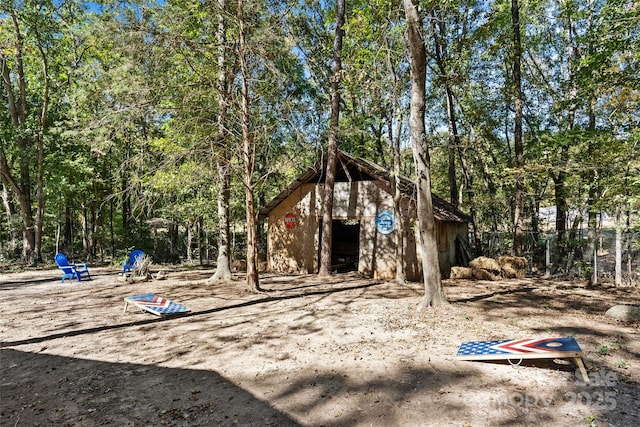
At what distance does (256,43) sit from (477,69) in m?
12.5

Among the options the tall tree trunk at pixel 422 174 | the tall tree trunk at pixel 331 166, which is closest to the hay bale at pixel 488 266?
the tall tree trunk at pixel 331 166

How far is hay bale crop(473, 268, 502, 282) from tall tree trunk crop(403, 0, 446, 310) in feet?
19.3

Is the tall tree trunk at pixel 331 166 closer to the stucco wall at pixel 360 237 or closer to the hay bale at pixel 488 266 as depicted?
the stucco wall at pixel 360 237

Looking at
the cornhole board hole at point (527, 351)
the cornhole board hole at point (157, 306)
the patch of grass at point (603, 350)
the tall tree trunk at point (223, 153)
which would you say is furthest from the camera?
the tall tree trunk at point (223, 153)

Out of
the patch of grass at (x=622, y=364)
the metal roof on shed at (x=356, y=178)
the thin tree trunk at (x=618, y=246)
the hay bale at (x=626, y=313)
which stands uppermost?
the metal roof on shed at (x=356, y=178)

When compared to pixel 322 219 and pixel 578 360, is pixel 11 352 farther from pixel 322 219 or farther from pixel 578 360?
pixel 322 219

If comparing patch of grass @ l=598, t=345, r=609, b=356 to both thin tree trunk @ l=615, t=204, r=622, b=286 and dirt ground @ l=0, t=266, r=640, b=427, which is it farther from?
thin tree trunk @ l=615, t=204, r=622, b=286

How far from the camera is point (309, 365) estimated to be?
4668mm

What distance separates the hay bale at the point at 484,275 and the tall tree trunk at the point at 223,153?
8703 millimetres

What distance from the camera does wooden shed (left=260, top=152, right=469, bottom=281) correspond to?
12234 millimetres

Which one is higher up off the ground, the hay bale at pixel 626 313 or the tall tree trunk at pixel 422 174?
the tall tree trunk at pixel 422 174

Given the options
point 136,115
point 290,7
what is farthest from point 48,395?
point 290,7

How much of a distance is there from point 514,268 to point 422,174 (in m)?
7.45

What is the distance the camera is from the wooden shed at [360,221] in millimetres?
12234
